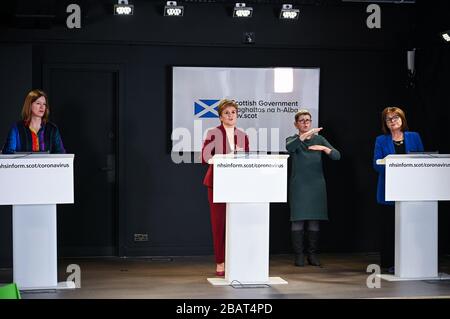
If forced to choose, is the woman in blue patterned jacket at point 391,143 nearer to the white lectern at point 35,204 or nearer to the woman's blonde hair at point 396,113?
the woman's blonde hair at point 396,113

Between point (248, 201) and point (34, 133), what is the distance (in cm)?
199

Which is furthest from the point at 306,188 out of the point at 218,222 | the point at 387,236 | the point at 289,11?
the point at 289,11

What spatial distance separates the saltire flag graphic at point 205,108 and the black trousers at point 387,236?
229cm

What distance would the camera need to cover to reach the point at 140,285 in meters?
7.07

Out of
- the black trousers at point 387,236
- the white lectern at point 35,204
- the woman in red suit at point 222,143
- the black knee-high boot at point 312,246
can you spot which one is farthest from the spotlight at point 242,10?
the white lectern at point 35,204

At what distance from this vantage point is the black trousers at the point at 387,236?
777cm

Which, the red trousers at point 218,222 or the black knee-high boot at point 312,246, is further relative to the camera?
the black knee-high boot at point 312,246

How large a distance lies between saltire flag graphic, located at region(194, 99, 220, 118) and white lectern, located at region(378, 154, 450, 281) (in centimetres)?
247

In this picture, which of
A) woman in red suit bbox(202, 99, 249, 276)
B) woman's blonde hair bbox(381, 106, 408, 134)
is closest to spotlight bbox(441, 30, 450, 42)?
woman's blonde hair bbox(381, 106, 408, 134)

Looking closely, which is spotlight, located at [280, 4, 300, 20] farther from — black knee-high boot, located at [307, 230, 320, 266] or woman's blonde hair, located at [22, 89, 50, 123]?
woman's blonde hair, located at [22, 89, 50, 123]

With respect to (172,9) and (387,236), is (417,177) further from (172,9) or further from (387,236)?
(172,9)
